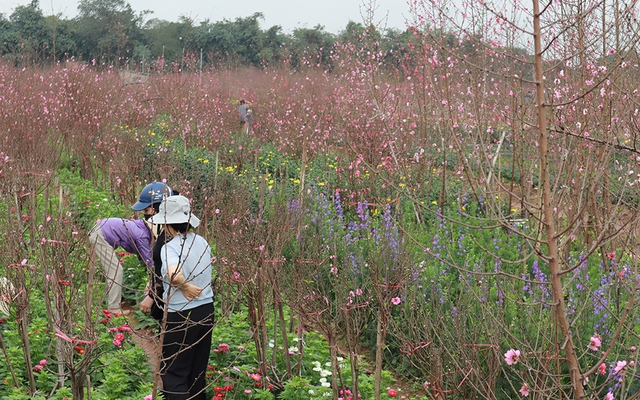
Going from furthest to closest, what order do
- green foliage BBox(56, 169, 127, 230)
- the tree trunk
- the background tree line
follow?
the background tree line < green foliage BBox(56, 169, 127, 230) < the tree trunk

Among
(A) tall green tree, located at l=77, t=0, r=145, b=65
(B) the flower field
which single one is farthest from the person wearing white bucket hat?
(A) tall green tree, located at l=77, t=0, r=145, b=65

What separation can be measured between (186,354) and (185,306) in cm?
36

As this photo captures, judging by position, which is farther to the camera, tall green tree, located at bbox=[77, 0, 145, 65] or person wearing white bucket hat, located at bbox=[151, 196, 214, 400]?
tall green tree, located at bbox=[77, 0, 145, 65]

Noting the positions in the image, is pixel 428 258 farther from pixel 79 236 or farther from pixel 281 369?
pixel 79 236

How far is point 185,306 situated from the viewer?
12.2 ft

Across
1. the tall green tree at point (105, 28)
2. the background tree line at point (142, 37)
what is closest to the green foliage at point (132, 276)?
the background tree line at point (142, 37)

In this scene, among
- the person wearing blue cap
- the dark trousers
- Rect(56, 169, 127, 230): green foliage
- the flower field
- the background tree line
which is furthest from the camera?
the background tree line

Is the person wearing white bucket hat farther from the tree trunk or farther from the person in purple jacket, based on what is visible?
the tree trunk

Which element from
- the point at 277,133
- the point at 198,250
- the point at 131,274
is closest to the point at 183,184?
the point at 131,274

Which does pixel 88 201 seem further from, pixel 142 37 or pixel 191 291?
pixel 142 37

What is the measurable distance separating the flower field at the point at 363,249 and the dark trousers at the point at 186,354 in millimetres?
132

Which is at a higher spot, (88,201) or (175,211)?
(175,211)

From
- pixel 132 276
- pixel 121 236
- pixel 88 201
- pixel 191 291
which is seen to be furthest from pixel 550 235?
pixel 88 201

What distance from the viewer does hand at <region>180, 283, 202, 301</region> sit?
373cm
